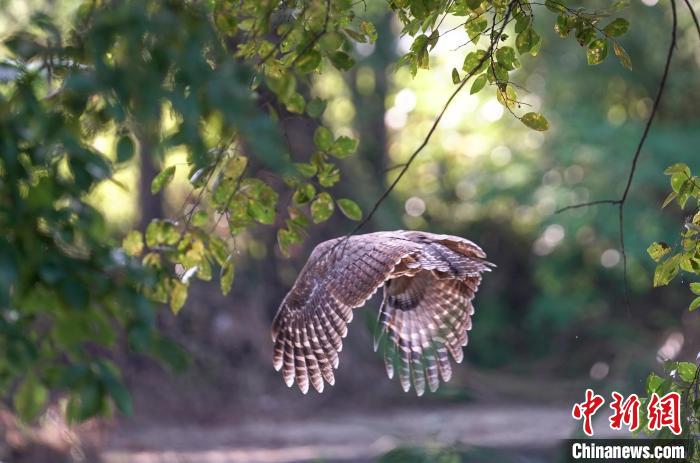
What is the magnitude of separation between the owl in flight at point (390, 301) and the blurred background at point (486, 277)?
3.80 metres

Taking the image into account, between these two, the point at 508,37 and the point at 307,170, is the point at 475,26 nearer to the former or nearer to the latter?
the point at 508,37

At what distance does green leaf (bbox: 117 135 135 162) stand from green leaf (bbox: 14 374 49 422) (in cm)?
37

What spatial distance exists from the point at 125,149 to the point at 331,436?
7659 millimetres

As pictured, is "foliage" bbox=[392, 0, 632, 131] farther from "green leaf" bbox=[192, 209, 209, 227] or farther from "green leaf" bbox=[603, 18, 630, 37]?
"green leaf" bbox=[192, 209, 209, 227]

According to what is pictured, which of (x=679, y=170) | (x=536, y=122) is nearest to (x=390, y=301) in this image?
(x=536, y=122)

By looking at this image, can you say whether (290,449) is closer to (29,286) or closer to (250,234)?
(250,234)

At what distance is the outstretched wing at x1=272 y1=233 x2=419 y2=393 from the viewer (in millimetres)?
2654

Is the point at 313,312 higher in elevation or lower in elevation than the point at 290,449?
lower

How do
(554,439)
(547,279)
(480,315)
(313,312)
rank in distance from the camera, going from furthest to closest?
(480,315) → (547,279) → (554,439) → (313,312)

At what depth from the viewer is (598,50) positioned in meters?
2.42

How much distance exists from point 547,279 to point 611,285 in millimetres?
974

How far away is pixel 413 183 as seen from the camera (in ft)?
47.0

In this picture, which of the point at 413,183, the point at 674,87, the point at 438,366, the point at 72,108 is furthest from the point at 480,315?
the point at 72,108

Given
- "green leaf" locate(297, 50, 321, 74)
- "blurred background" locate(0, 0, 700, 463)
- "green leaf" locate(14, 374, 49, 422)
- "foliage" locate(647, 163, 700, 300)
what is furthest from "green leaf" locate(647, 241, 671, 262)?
"blurred background" locate(0, 0, 700, 463)
